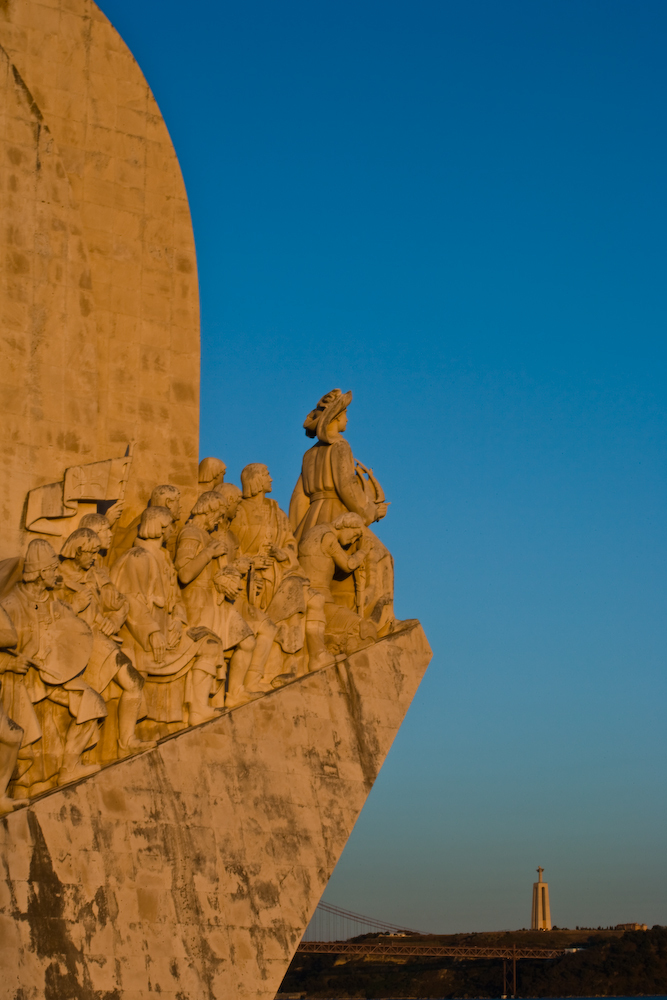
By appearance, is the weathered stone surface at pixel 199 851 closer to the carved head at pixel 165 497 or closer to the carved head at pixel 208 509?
the carved head at pixel 208 509

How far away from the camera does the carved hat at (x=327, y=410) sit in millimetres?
12742

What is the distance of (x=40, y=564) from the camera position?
923 cm

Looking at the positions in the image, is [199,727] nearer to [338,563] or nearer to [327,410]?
[338,563]

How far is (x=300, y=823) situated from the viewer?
10.5 metres

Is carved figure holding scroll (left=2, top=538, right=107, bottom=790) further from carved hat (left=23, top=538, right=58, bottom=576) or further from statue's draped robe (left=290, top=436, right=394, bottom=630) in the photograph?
statue's draped robe (left=290, top=436, right=394, bottom=630)

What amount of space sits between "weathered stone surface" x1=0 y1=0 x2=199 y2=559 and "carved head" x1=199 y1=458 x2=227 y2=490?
0.34ft

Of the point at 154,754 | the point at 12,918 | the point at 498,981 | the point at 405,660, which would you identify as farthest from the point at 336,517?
the point at 498,981

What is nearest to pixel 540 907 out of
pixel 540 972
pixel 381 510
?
pixel 540 972

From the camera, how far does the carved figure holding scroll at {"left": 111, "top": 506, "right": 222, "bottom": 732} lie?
10172 millimetres

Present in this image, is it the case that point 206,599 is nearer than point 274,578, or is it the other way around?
point 206,599

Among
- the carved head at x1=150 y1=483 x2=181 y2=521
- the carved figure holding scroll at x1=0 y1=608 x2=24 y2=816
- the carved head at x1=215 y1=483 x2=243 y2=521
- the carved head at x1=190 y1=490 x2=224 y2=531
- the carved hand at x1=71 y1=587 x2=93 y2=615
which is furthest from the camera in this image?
the carved head at x1=215 y1=483 x2=243 y2=521

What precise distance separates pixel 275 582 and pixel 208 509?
0.97m

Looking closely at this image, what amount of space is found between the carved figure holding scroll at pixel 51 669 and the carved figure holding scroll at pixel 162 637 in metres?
0.66

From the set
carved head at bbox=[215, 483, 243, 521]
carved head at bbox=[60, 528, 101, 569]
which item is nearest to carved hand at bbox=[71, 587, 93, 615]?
carved head at bbox=[60, 528, 101, 569]
